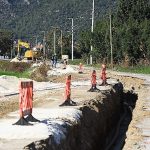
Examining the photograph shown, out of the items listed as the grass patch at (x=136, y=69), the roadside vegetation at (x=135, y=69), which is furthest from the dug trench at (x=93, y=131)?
the roadside vegetation at (x=135, y=69)

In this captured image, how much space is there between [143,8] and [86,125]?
231 ft

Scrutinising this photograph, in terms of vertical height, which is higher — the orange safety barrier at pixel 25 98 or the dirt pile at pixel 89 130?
the orange safety barrier at pixel 25 98

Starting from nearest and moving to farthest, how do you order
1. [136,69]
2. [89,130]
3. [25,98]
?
1. [25,98]
2. [89,130]
3. [136,69]

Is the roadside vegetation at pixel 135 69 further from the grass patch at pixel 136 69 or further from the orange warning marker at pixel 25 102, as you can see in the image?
the orange warning marker at pixel 25 102

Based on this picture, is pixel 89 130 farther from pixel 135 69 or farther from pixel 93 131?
pixel 135 69

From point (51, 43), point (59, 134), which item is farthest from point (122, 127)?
point (51, 43)

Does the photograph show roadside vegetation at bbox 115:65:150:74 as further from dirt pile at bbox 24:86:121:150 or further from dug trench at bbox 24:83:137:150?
dirt pile at bbox 24:86:121:150

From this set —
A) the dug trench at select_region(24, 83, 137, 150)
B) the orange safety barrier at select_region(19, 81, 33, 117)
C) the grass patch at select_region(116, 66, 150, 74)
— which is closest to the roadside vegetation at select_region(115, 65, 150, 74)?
the grass patch at select_region(116, 66, 150, 74)

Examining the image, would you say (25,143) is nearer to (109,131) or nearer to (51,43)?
(109,131)

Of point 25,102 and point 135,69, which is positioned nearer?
point 25,102

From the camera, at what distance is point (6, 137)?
10492mm

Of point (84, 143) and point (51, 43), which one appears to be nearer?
point (84, 143)

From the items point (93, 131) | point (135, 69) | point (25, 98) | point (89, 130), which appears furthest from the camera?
point (135, 69)

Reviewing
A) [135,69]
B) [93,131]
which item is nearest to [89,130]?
[93,131]
